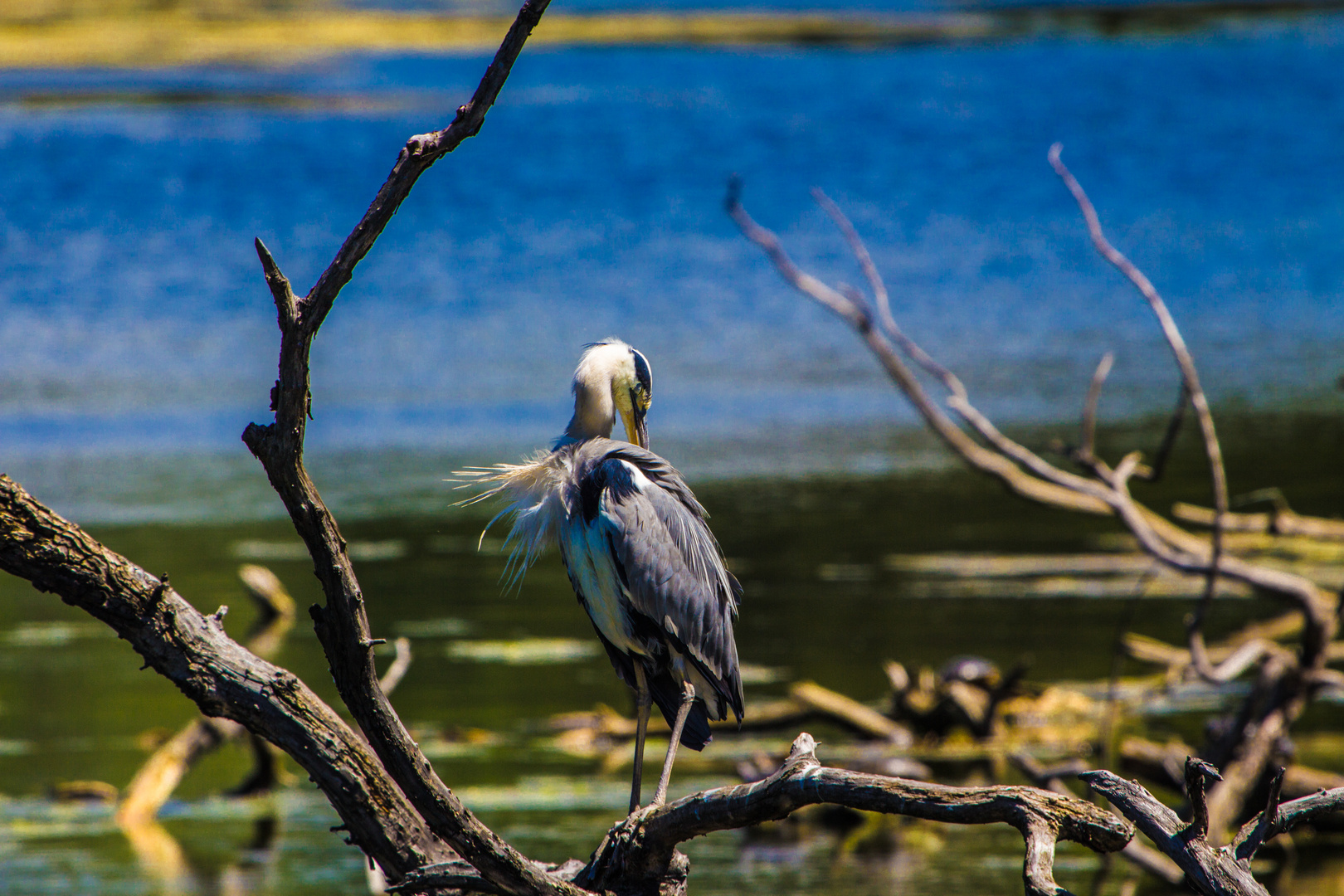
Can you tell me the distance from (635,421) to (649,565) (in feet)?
1.73

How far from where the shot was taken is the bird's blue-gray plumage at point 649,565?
Answer: 3.98m

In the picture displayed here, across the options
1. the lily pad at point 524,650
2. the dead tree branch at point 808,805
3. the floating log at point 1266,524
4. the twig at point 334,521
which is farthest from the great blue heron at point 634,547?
the lily pad at point 524,650

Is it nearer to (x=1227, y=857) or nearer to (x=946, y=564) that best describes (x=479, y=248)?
(x=946, y=564)

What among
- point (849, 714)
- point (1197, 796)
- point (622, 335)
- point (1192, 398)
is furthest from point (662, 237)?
point (1197, 796)

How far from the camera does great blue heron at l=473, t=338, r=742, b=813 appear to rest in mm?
3988

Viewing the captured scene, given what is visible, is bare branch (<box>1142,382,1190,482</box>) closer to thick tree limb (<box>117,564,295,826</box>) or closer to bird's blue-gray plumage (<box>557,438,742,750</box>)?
bird's blue-gray plumage (<box>557,438,742,750</box>)

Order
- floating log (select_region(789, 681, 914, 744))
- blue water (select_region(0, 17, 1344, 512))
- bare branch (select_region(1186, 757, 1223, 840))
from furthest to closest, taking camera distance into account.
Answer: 1. blue water (select_region(0, 17, 1344, 512))
2. floating log (select_region(789, 681, 914, 744))
3. bare branch (select_region(1186, 757, 1223, 840))

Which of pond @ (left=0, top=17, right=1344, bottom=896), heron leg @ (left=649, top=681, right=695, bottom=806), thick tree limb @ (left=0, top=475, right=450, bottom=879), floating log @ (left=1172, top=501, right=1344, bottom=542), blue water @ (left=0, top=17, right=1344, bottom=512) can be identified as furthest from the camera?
blue water @ (left=0, top=17, right=1344, bottom=512)

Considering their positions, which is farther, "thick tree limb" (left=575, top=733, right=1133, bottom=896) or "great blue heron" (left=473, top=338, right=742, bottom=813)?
"great blue heron" (left=473, top=338, right=742, bottom=813)

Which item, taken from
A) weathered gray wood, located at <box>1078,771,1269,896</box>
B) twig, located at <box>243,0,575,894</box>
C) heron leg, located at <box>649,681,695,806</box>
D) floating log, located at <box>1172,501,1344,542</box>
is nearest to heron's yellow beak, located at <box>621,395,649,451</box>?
heron leg, located at <box>649,681,695,806</box>

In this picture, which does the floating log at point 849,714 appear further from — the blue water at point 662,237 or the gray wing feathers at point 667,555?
the blue water at point 662,237

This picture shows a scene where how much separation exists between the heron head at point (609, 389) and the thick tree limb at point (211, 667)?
139 centimetres

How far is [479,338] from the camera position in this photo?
20578 millimetres

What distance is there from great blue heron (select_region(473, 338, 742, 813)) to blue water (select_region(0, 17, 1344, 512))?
9.47 metres
